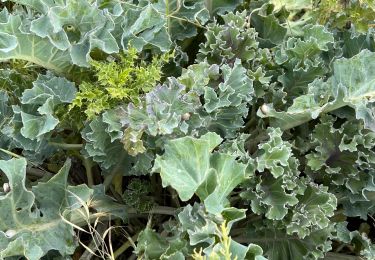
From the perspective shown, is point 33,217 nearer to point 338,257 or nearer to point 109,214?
point 109,214

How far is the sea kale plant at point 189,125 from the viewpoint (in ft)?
5.24

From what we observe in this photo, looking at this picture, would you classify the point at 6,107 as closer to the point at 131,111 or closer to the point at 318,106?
the point at 131,111

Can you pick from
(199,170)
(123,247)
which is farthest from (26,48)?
(123,247)

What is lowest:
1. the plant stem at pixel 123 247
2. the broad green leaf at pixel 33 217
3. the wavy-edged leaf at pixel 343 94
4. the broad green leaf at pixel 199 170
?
the plant stem at pixel 123 247

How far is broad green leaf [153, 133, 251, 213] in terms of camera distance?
147cm

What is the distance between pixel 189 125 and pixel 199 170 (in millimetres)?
232

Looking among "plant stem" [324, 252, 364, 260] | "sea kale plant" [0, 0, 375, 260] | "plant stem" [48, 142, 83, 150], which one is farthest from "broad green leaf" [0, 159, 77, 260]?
"plant stem" [324, 252, 364, 260]

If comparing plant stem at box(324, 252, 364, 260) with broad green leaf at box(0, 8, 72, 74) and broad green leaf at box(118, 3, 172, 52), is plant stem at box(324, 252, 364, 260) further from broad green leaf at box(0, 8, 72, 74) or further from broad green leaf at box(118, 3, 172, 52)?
broad green leaf at box(0, 8, 72, 74)

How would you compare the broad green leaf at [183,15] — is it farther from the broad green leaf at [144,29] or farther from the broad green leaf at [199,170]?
the broad green leaf at [199,170]

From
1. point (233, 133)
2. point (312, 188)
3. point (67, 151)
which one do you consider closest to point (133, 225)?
point (67, 151)

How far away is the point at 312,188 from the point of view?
176 centimetres

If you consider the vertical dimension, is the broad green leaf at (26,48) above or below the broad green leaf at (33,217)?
above

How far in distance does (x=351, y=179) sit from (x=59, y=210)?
0.91m

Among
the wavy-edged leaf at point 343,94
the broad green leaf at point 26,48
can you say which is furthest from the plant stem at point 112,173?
the wavy-edged leaf at point 343,94
